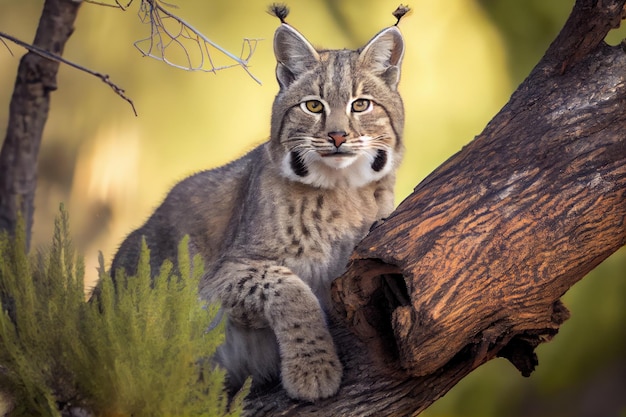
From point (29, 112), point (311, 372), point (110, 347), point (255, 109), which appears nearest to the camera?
point (110, 347)

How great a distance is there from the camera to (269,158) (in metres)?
3.38

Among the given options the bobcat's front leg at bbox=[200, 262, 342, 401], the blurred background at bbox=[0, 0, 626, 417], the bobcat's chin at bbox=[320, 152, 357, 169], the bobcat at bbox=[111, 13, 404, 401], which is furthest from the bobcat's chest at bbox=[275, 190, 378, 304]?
the blurred background at bbox=[0, 0, 626, 417]

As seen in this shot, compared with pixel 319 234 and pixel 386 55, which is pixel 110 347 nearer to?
pixel 319 234

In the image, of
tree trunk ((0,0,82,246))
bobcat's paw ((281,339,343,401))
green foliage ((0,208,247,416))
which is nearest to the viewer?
green foliage ((0,208,247,416))

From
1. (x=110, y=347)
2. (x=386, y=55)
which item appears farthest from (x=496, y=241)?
(x=110, y=347)

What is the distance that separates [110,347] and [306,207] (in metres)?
0.94

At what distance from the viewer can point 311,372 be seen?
2982 mm

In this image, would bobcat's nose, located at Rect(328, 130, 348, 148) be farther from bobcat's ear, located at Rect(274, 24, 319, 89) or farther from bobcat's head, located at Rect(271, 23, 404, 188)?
bobcat's ear, located at Rect(274, 24, 319, 89)

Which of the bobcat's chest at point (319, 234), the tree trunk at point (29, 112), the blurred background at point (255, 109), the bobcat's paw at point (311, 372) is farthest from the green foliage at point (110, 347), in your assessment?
the blurred background at point (255, 109)

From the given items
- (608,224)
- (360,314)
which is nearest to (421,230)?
(360,314)

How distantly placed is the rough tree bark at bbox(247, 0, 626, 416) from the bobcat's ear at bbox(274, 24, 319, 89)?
66 cm

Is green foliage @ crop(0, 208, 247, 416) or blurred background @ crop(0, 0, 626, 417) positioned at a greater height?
blurred background @ crop(0, 0, 626, 417)

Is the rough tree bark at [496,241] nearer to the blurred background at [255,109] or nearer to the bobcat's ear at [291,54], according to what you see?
the bobcat's ear at [291,54]

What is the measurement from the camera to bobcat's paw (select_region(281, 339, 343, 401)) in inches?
117
